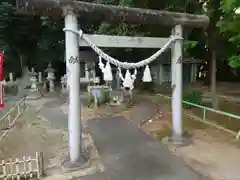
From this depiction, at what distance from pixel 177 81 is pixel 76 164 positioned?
363 cm

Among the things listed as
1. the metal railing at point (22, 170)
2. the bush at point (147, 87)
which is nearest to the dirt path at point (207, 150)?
the metal railing at point (22, 170)

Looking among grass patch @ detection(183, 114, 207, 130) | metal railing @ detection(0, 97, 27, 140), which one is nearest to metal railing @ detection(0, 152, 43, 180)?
metal railing @ detection(0, 97, 27, 140)

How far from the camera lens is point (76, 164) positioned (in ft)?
18.6

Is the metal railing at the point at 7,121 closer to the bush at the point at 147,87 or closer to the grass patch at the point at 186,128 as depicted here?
the grass patch at the point at 186,128

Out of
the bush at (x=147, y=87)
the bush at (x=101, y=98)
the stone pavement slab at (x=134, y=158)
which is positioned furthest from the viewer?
the bush at (x=147, y=87)

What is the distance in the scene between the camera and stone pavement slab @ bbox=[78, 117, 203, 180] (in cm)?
518

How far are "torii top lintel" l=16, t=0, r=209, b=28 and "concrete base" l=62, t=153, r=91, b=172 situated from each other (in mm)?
3434

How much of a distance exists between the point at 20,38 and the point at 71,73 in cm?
1993

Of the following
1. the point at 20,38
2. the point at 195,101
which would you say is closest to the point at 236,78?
the point at 195,101

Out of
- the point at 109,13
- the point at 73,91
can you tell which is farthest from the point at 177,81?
the point at 73,91

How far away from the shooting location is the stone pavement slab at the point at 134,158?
5176mm

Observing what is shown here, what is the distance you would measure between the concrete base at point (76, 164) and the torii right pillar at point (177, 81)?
2.76m

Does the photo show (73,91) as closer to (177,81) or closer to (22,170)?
(22,170)

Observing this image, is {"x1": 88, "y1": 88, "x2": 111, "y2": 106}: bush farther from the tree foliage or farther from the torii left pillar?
the torii left pillar
